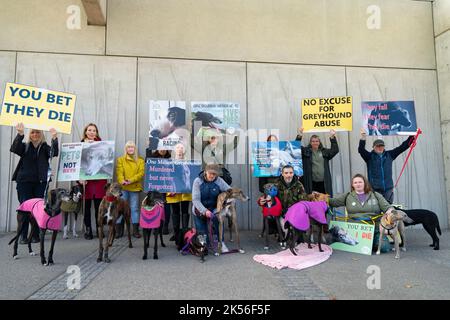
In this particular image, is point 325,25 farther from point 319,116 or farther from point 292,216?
point 292,216

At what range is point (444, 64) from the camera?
822cm

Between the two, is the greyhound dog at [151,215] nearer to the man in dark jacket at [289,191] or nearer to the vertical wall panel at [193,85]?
the man in dark jacket at [289,191]

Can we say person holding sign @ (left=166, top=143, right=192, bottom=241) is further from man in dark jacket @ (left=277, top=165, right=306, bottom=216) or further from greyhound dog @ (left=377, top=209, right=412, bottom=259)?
greyhound dog @ (left=377, top=209, right=412, bottom=259)

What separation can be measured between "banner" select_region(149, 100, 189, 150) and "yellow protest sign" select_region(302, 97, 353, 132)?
2808 mm

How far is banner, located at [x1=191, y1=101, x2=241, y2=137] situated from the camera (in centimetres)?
727

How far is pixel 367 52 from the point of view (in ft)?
27.4

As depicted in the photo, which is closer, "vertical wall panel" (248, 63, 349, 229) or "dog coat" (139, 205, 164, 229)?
"dog coat" (139, 205, 164, 229)

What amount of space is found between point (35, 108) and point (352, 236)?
6057 millimetres

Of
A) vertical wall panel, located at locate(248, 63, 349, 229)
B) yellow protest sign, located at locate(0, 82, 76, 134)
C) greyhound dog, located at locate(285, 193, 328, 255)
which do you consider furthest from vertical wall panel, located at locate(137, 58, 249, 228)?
greyhound dog, located at locate(285, 193, 328, 255)

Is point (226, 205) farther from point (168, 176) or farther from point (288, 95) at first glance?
point (288, 95)

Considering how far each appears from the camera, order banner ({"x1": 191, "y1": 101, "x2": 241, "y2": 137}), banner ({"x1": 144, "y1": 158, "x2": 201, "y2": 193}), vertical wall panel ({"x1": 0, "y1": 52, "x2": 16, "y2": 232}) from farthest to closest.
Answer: banner ({"x1": 191, "y1": 101, "x2": 241, "y2": 137}) < vertical wall panel ({"x1": 0, "y1": 52, "x2": 16, "y2": 232}) < banner ({"x1": 144, "y1": 158, "x2": 201, "y2": 193})

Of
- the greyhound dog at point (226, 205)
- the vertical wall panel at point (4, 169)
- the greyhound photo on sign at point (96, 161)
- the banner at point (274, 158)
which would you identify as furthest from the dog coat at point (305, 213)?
the vertical wall panel at point (4, 169)

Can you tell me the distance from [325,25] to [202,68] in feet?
11.7

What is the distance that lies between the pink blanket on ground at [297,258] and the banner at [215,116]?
10.9 ft
